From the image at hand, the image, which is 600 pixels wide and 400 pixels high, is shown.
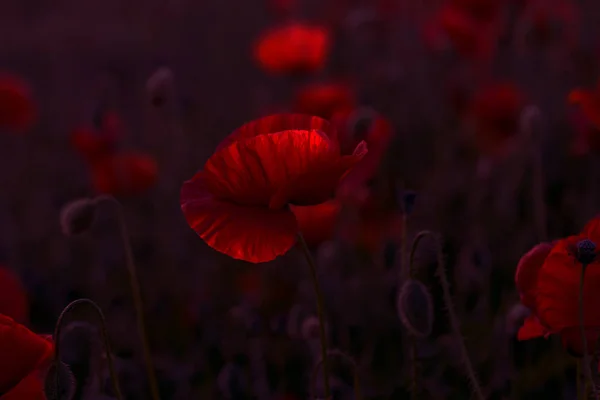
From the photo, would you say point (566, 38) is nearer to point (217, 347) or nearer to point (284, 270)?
point (284, 270)

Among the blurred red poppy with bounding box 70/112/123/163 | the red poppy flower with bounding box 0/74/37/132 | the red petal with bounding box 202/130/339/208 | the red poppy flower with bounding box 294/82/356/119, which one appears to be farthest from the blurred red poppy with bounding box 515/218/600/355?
the red poppy flower with bounding box 0/74/37/132

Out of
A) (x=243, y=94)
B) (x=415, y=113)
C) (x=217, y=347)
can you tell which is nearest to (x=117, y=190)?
(x=217, y=347)

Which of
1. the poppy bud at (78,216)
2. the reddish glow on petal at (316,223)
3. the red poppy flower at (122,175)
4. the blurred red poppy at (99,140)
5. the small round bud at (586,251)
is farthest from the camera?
the red poppy flower at (122,175)

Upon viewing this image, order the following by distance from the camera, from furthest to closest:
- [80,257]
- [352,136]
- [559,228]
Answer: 1. [80,257]
2. [559,228]
3. [352,136]

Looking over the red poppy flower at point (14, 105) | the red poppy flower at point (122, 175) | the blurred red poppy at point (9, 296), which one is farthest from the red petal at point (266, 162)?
the red poppy flower at point (14, 105)

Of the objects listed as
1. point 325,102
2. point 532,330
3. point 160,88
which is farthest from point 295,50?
point 532,330

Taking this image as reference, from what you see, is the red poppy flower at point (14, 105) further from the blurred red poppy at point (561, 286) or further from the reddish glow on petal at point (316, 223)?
the blurred red poppy at point (561, 286)
